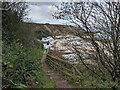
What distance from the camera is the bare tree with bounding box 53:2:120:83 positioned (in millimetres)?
3721

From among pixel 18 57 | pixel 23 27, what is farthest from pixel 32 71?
pixel 23 27

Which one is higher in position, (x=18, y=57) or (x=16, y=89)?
(x=18, y=57)

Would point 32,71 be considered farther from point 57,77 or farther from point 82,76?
point 57,77

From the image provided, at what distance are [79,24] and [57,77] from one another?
1.06 metres

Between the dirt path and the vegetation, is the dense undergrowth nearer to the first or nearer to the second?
the vegetation

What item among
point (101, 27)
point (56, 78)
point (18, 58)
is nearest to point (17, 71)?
point (18, 58)

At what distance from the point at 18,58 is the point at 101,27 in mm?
1543

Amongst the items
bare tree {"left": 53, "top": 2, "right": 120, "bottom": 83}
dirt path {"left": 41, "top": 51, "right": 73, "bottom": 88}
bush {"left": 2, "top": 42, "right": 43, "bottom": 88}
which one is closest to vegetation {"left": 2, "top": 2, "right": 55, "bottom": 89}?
bush {"left": 2, "top": 42, "right": 43, "bottom": 88}

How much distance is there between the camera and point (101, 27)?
147 inches

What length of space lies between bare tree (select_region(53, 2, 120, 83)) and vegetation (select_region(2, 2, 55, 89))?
2.65 ft

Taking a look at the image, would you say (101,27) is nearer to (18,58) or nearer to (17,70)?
(18,58)

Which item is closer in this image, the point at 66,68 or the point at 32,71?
the point at 32,71

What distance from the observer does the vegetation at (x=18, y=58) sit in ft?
7.45

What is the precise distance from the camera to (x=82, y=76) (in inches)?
149
